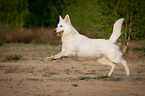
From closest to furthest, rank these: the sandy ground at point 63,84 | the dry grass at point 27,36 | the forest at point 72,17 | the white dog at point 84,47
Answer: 1. the sandy ground at point 63,84
2. the white dog at point 84,47
3. the forest at point 72,17
4. the dry grass at point 27,36

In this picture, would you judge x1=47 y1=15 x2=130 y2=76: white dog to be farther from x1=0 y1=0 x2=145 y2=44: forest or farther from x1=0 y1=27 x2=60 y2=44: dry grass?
x1=0 y1=27 x2=60 y2=44: dry grass

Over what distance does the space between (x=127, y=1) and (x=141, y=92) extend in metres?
7.16

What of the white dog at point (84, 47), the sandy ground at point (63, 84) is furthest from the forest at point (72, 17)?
the white dog at point (84, 47)

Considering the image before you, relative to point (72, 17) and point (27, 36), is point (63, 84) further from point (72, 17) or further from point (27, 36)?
point (72, 17)

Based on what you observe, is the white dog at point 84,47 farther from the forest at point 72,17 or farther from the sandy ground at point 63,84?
the forest at point 72,17

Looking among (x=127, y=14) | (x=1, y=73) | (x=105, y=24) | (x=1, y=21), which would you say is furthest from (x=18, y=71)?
(x=1, y=21)

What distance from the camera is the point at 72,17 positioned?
86.2 feet

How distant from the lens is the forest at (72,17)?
40.7 feet

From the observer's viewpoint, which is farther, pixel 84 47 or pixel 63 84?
pixel 84 47

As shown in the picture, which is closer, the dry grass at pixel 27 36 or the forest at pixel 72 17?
the forest at pixel 72 17

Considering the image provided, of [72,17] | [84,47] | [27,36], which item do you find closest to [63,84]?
[84,47]

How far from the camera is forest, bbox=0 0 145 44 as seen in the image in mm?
12398

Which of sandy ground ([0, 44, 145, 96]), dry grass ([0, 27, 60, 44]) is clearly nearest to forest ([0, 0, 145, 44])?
dry grass ([0, 27, 60, 44])

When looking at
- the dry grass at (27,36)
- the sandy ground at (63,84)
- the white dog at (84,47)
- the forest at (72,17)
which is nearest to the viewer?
the sandy ground at (63,84)
